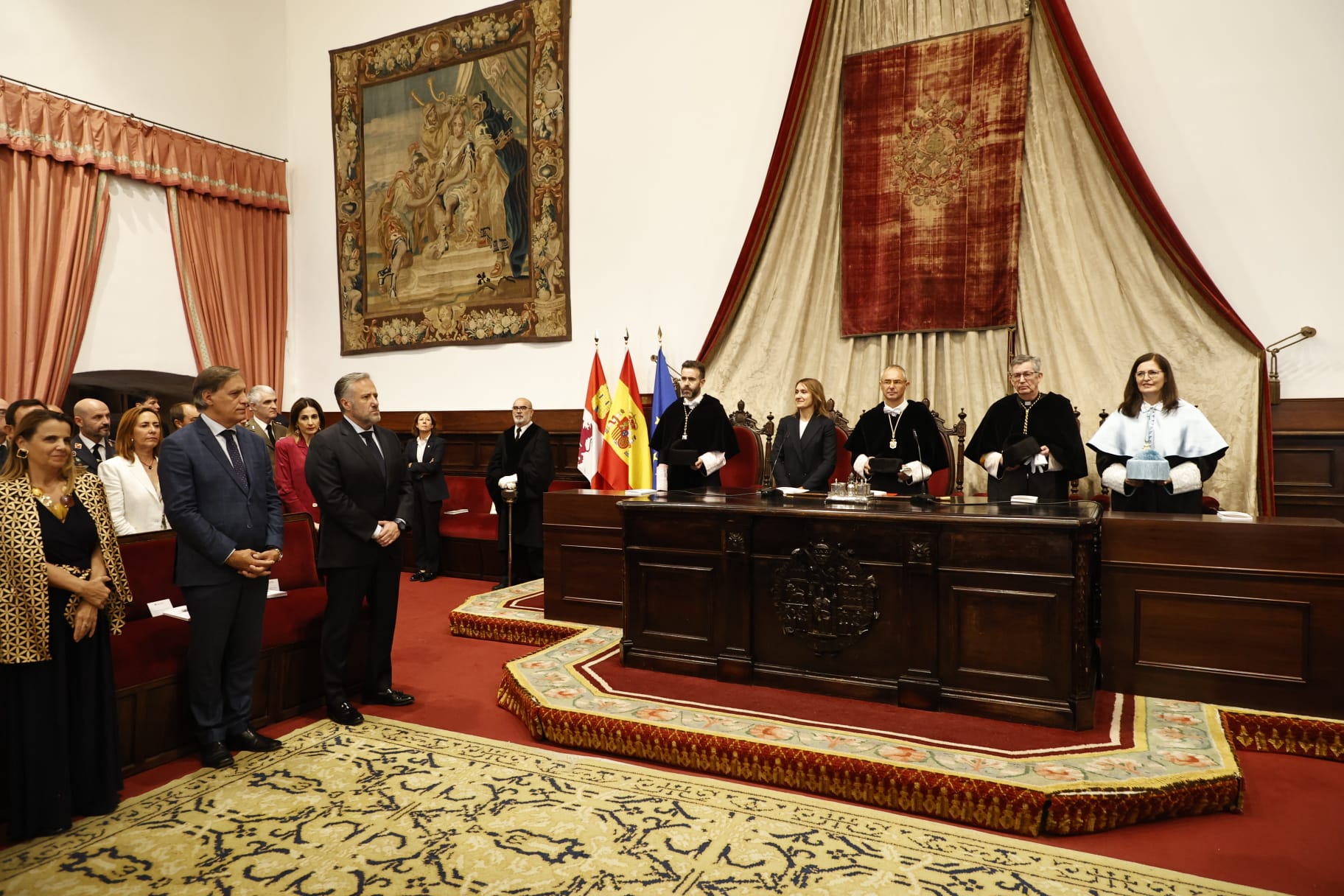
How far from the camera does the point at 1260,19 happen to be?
5.04 meters

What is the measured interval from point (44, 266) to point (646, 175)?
517 centimetres

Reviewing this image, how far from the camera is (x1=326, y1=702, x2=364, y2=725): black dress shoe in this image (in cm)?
372

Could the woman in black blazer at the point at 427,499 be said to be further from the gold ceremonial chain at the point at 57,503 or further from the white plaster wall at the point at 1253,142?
the white plaster wall at the point at 1253,142

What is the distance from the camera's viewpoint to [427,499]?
284 inches

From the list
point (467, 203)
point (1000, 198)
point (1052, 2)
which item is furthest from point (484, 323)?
point (1052, 2)

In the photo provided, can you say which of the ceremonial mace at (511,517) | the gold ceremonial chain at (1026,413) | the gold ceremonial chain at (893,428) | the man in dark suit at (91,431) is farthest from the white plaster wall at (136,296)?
the gold ceremonial chain at (1026,413)

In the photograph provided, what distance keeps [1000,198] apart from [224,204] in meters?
7.47

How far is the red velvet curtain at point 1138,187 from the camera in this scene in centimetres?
494

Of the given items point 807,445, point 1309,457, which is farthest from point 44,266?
point 1309,457

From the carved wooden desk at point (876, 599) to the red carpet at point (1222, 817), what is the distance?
1.96ft

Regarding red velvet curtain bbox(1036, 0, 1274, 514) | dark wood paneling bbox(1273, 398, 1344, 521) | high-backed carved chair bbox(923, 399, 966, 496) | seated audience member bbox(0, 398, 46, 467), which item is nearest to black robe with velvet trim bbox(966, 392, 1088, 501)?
high-backed carved chair bbox(923, 399, 966, 496)

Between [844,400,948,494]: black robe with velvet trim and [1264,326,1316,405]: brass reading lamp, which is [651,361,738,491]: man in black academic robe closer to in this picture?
[844,400,948,494]: black robe with velvet trim

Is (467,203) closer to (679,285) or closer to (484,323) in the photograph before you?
(484,323)

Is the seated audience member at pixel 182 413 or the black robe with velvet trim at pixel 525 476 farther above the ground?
the seated audience member at pixel 182 413
